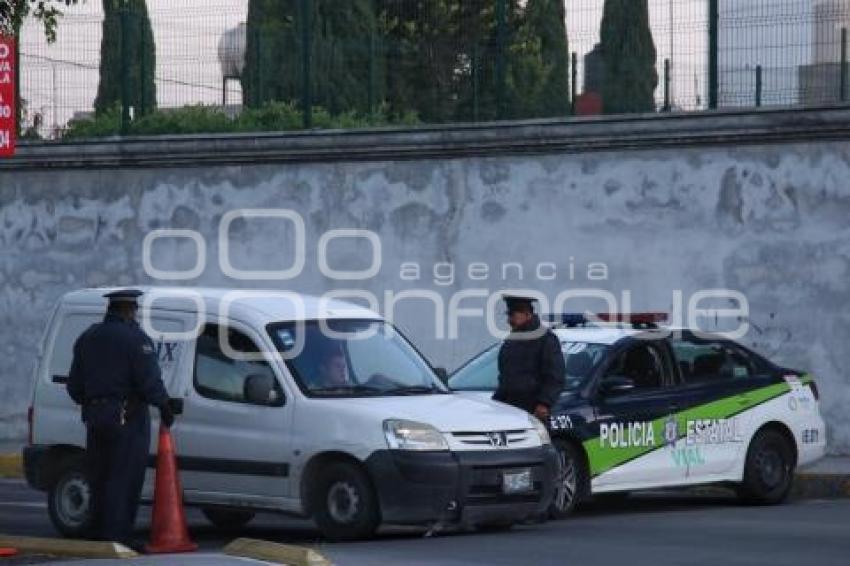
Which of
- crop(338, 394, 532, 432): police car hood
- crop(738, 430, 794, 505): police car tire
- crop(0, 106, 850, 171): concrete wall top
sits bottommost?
crop(738, 430, 794, 505): police car tire

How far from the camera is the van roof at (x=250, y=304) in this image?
14703mm

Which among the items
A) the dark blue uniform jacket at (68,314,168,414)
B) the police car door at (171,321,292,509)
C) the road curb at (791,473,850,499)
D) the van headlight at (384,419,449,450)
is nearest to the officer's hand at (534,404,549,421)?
the van headlight at (384,419,449,450)

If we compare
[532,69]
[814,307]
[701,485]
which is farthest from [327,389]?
[532,69]

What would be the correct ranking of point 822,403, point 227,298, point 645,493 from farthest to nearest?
point 822,403 < point 645,493 < point 227,298

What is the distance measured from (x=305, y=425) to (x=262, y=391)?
437 mm

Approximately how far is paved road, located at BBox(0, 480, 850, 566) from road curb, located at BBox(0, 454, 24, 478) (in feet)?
15.2

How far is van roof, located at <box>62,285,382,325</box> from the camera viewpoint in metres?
14.7

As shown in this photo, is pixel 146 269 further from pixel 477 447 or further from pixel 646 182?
pixel 477 447

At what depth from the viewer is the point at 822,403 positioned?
21.0 metres

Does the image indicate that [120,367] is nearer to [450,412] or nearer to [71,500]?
[71,500]

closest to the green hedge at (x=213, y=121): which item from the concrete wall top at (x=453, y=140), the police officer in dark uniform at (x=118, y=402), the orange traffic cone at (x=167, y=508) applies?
the concrete wall top at (x=453, y=140)

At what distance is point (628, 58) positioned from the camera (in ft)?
73.0

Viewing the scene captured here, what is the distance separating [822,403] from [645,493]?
9.60 ft

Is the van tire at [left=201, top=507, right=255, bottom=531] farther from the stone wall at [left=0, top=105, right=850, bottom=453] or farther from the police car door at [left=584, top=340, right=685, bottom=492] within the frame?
the stone wall at [left=0, top=105, right=850, bottom=453]
